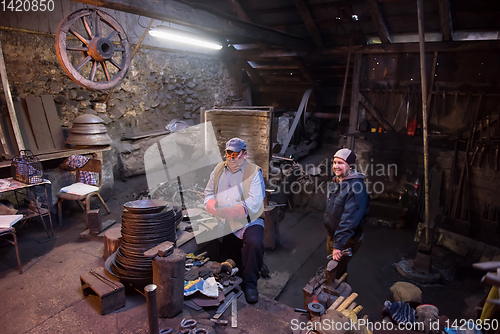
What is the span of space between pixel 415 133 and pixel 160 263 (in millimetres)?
6434

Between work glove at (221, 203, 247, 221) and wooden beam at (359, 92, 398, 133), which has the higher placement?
wooden beam at (359, 92, 398, 133)

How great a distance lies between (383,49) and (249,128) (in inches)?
149

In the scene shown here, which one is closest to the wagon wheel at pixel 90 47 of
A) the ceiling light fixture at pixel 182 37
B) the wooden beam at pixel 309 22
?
the ceiling light fixture at pixel 182 37

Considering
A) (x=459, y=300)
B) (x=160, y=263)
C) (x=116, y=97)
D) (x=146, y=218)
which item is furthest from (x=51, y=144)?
(x=459, y=300)

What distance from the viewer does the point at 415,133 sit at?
6.70 metres

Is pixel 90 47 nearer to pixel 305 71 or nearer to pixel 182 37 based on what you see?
pixel 182 37

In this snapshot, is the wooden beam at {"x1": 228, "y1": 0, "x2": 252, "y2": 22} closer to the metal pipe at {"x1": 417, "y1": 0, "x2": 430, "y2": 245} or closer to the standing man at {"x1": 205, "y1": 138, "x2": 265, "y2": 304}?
the metal pipe at {"x1": 417, "y1": 0, "x2": 430, "y2": 245}

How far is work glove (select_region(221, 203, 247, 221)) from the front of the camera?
11.1 feet

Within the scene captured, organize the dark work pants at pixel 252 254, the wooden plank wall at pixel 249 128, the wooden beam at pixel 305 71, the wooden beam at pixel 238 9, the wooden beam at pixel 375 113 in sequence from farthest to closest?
1. the wooden beam at pixel 305 71
2. the wooden beam at pixel 375 113
3. the wooden beam at pixel 238 9
4. the wooden plank wall at pixel 249 128
5. the dark work pants at pixel 252 254

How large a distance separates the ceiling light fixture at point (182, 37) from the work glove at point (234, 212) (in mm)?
5403

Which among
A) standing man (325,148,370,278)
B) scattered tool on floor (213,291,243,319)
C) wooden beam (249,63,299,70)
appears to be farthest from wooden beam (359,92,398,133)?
scattered tool on floor (213,291,243,319)

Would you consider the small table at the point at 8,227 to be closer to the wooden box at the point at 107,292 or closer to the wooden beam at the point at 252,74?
the wooden box at the point at 107,292

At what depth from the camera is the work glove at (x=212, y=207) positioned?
350 centimetres

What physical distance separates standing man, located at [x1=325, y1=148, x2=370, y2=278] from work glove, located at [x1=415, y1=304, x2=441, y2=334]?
1.21 meters
